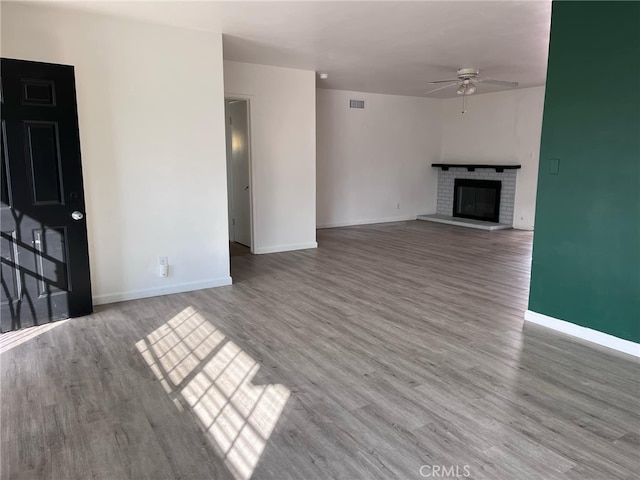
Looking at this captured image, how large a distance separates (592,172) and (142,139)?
3842mm

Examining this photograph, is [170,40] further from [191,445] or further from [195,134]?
[191,445]

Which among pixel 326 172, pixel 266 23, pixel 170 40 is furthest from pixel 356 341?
pixel 326 172

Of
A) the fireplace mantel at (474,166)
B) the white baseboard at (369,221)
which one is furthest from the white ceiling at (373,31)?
the white baseboard at (369,221)

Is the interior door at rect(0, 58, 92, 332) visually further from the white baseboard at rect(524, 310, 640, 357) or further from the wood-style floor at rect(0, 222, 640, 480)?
the white baseboard at rect(524, 310, 640, 357)

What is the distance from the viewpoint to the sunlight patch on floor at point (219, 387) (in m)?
2.23

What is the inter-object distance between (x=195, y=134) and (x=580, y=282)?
3.69m

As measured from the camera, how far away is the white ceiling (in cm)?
377

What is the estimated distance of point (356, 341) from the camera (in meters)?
3.46

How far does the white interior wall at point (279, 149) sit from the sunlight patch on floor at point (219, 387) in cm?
287

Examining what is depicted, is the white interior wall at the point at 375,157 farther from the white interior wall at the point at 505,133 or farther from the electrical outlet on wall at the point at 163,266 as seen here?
the electrical outlet on wall at the point at 163,266

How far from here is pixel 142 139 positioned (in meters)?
4.28
